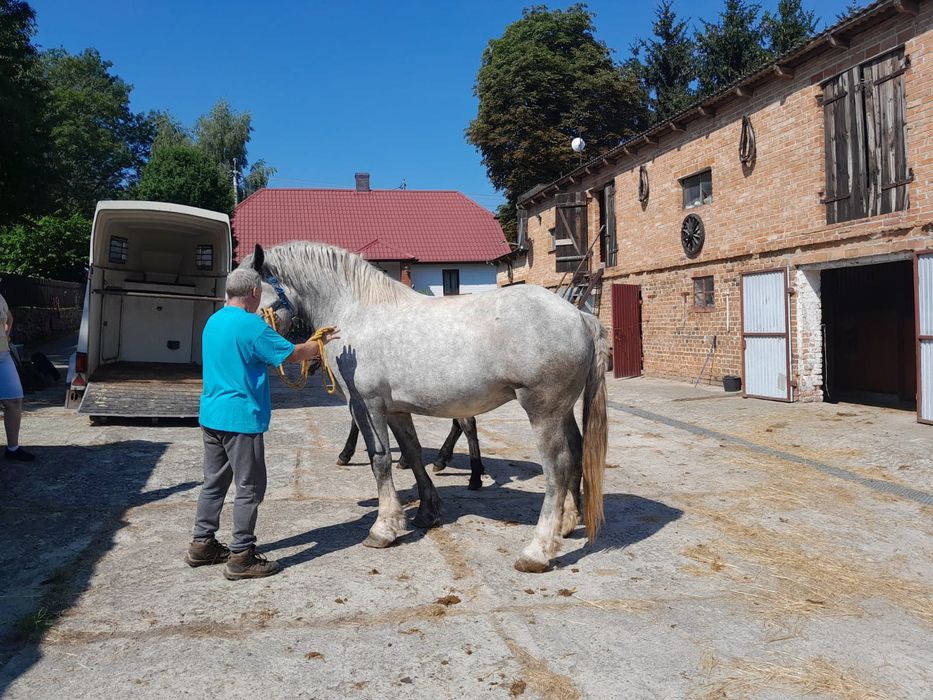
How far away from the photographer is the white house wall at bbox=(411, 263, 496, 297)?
32.0 metres

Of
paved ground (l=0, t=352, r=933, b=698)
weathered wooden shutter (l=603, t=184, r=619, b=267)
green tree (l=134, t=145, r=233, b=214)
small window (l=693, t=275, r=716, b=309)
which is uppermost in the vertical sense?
green tree (l=134, t=145, r=233, b=214)

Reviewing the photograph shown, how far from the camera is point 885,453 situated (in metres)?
6.94

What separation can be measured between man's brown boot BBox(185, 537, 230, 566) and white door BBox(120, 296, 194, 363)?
8.46m

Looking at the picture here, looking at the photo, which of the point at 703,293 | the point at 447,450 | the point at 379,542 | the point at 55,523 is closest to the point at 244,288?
the point at 379,542

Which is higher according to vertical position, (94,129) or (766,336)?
(94,129)

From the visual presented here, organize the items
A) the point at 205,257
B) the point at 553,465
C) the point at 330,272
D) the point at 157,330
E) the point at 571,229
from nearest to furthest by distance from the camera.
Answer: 1. the point at 553,465
2. the point at 330,272
3. the point at 205,257
4. the point at 157,330
5. the point at 571,229

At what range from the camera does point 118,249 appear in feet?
33.7

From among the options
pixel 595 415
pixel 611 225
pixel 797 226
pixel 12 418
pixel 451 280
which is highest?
pixel 451 280

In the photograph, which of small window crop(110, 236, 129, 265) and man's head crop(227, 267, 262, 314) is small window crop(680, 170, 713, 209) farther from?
man's head crop(227, 267, 262, 314)

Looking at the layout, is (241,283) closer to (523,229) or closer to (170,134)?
(523,229)

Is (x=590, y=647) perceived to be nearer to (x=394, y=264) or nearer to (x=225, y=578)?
(x=225, y=578)

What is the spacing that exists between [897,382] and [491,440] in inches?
307

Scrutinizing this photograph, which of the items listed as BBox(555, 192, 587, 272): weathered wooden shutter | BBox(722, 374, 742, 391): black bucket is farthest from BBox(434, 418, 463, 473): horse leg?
BBox(555, 192, 587, 272): weathered wooden shutter

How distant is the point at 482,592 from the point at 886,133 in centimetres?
956
